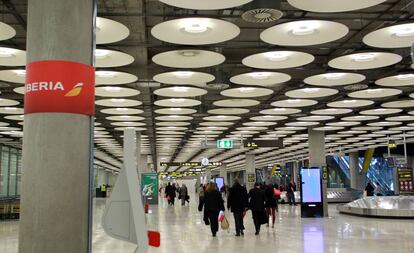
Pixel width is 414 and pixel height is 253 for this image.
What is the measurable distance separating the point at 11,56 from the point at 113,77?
3802mm

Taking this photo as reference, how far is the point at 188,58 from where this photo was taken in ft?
47.4

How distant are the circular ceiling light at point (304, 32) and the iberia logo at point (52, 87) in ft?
24.6

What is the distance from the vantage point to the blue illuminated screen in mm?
25984

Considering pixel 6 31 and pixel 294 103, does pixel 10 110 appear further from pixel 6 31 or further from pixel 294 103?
pixel 294 103

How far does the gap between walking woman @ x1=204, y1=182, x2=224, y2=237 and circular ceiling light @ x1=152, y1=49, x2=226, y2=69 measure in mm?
4267

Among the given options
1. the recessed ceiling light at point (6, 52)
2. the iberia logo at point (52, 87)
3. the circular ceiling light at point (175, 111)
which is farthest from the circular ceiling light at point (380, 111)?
the iberia logo at point (52, 87)

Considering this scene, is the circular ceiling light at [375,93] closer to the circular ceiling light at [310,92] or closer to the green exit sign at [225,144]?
the circular ceiling light at [310,92]

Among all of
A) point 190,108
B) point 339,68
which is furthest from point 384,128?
point 339,68

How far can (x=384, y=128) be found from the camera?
34781 millimetres

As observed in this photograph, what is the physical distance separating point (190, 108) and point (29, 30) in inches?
760

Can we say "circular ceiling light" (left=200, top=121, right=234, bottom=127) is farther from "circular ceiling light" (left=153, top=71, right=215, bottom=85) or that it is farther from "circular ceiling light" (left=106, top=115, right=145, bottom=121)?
"circular ceiling light" (left=153, top=71, right=215, bottom=85)

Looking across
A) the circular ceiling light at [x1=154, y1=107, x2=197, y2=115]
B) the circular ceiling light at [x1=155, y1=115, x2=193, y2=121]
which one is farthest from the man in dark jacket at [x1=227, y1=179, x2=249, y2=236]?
the circular ceiling light at [x1=155, y1=115, x2=193, y2=121]

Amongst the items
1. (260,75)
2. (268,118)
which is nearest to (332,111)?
(268,118)

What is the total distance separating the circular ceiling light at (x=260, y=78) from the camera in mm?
16828
